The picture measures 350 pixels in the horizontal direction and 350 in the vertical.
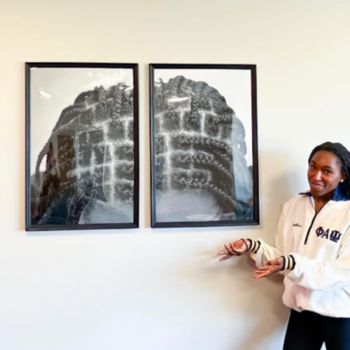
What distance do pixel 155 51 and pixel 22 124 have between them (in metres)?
0.76

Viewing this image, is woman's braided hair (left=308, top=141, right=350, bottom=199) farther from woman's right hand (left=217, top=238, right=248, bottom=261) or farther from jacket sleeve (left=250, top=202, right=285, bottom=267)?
woman's right hand (left=217, top=238, right=248, bottom=261)

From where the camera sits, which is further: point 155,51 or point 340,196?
point 155,51

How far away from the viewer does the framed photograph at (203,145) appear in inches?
78.0

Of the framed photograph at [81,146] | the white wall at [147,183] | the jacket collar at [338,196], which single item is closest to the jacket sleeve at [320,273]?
the jacket collar at [338,196]

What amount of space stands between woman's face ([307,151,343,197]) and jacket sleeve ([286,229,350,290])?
0.97ft

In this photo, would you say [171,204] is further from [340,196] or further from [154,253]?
[340,196]

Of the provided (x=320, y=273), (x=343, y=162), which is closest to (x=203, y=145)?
(x=343, y=162)

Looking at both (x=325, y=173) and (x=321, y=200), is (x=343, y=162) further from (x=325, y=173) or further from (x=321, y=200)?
(x=321, y=200)

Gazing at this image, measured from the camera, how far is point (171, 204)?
1.98 metres

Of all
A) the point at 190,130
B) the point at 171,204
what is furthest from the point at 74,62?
the point at 171,204

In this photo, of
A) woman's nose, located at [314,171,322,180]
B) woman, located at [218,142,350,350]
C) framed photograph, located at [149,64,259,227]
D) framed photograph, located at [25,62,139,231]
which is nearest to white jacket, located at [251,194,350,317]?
woman, located at [218,142,350,350]

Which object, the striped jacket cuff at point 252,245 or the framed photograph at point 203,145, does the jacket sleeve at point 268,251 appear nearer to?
the striped jacket cuff at point 252,245

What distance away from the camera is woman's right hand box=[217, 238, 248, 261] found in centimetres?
193

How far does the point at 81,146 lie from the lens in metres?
1.94
